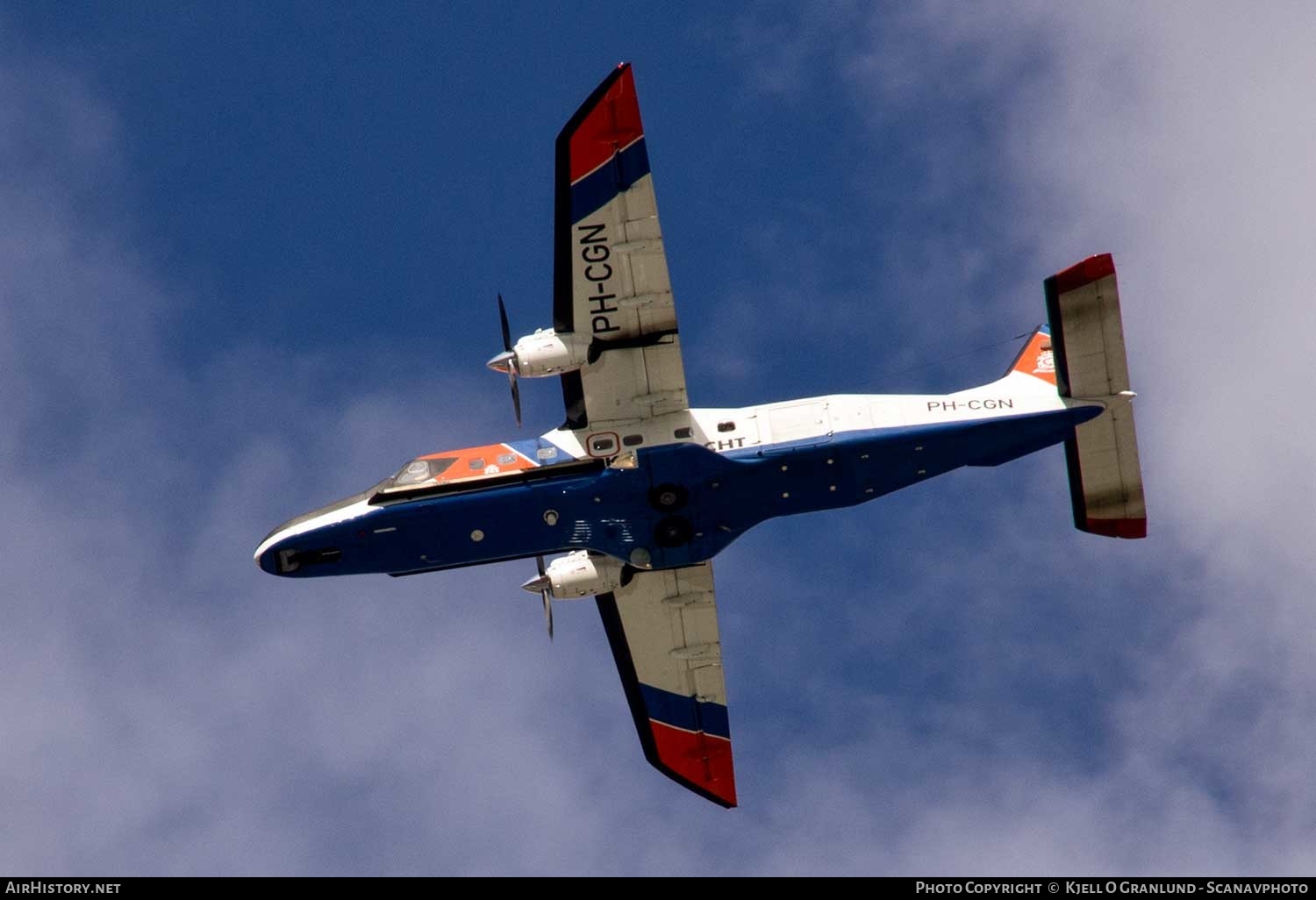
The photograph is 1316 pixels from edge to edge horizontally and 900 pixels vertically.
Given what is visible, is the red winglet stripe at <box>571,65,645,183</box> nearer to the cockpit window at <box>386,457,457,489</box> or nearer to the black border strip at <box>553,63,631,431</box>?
the black border strip at <box>553,63,631,431</box>

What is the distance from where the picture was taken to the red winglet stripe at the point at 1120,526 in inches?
1490

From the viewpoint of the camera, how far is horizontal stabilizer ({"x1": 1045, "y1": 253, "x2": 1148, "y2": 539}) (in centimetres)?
3581

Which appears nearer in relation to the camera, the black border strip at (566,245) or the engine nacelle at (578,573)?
the black border strip at (566,245)

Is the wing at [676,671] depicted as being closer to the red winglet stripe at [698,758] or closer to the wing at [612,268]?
the red winglet stripe at [698,758]

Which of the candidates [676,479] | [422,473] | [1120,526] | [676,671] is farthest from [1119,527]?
[422,473]

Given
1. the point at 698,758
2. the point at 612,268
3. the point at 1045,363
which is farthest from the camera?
the point at 698,758

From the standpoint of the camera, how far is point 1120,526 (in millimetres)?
37844

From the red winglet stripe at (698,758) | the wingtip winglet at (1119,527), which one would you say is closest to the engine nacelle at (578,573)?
the red winglet stripe at (698,758)

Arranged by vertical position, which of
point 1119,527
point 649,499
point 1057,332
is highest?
point 1057,332

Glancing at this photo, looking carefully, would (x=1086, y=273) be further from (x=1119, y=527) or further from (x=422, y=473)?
(x=422, y=473)

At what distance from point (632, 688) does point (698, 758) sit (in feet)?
8.05

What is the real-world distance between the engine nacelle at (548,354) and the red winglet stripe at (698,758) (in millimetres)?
10561
